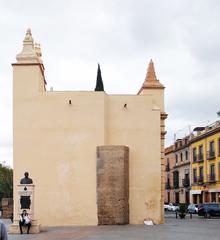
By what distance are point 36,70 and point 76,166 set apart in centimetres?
512

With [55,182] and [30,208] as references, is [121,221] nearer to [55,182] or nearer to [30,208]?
[55,182]

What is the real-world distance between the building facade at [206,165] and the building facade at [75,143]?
2653 cm

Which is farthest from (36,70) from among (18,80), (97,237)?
(97,237)

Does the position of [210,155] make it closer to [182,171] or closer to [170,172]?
[182,171]

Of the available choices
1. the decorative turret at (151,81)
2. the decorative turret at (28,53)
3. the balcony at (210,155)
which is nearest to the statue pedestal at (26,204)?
the decorative turret at (28,53)

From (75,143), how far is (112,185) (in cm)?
282

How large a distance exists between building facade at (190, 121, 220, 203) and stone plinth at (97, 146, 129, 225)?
92.6ft

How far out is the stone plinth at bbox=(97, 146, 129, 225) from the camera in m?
25.6

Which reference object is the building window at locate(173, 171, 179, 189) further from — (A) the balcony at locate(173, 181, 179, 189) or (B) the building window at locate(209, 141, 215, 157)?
(B) the building window at locate(209, 141, 215, 157)

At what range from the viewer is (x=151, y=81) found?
30.6 m

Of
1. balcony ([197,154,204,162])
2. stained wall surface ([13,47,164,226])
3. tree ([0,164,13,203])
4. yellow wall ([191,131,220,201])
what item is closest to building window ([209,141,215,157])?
yellow wall ([191,131,220,201])

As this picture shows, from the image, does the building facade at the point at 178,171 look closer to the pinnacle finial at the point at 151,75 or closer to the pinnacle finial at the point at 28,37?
the pinnacle finial at the point at 151,75

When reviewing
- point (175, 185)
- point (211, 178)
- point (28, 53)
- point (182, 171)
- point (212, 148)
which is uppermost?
point (28, 53)

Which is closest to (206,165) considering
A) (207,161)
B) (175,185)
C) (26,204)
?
(207,161)
